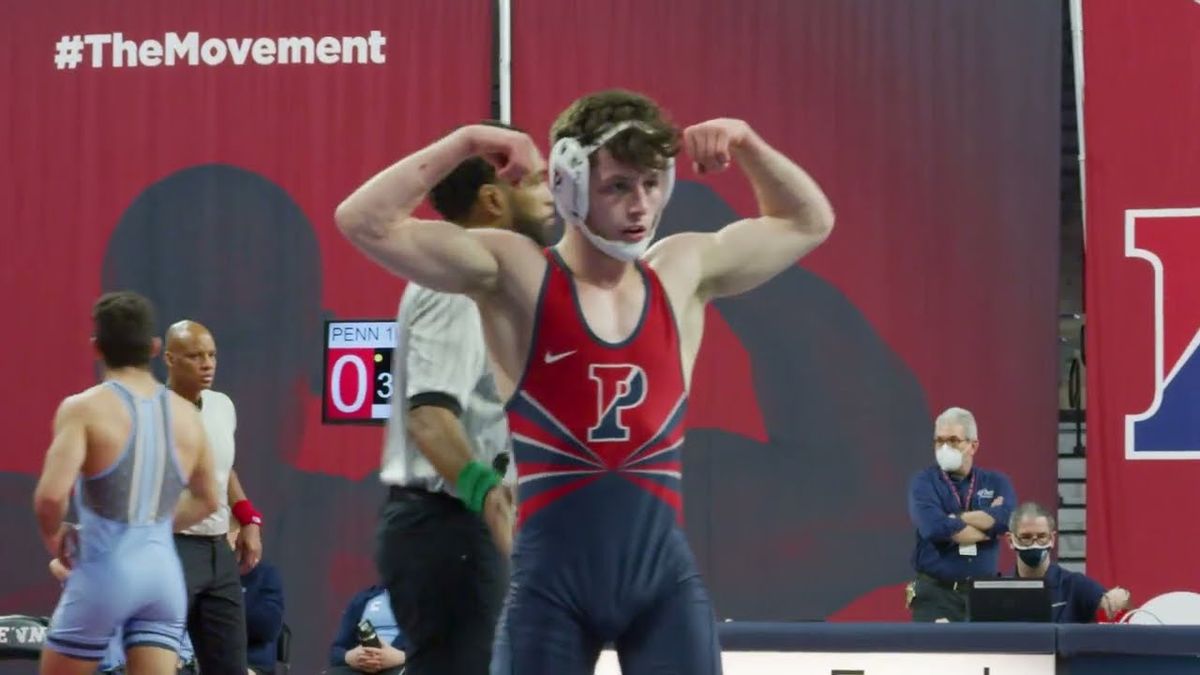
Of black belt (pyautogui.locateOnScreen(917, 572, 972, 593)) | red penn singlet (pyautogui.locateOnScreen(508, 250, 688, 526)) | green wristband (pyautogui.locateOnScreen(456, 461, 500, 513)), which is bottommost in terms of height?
black belt (pyautogui.locateOnScreen(917, 572, 972, 593))

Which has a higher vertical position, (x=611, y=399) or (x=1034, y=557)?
(x=611, y=399)

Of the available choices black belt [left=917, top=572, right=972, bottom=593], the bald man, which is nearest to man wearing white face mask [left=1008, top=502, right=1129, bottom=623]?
black belt [left=917, top=572, right=972, bottom=593]

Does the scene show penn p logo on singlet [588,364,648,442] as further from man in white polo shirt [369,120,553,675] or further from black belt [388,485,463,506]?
black belt [388,485,463,506]

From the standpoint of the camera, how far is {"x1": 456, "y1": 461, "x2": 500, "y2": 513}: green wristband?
148 inches

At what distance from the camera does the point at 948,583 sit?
9094 mm

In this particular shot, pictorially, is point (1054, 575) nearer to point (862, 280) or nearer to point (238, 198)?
point (862, 280)

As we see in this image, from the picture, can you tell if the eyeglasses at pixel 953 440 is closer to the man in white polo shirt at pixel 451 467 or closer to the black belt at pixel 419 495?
the man in white polo shirt at pixel 451 467

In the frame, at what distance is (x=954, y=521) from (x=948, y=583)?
0.33m

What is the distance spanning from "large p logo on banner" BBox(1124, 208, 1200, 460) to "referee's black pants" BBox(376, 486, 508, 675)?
7.79 m

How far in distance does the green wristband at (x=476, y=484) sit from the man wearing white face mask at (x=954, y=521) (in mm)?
5469

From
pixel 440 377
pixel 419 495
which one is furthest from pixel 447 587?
pixel 440 377

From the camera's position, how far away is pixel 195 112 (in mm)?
12195

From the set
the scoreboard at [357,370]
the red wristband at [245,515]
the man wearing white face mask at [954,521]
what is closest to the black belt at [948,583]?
the man wearing white face mask at [954,521]

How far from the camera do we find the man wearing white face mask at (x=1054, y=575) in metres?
8.29
